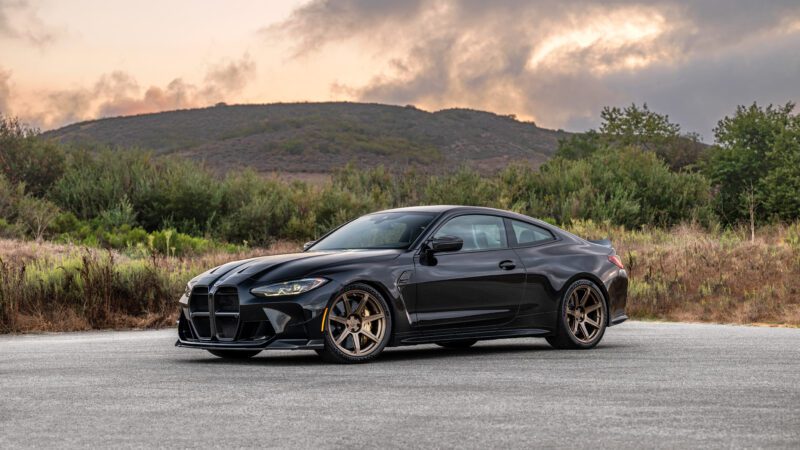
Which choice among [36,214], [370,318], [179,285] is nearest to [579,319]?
[370,318]

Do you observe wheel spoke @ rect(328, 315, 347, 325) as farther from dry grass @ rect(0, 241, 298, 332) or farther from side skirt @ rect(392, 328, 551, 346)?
dry grass @ rect(0, 241, 298, 332)

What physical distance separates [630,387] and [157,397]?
12.6 feet

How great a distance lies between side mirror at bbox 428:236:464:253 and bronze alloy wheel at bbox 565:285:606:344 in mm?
1805

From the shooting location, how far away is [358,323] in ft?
39.0

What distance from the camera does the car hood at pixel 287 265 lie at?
11836 mm

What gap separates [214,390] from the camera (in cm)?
999

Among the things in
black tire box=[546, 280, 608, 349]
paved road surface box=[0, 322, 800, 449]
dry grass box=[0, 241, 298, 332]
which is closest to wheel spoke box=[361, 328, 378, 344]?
paved road surface box=[0, 322, 800, 449]

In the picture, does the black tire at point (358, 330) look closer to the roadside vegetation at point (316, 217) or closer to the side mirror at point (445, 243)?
the side mirror at point (445, 243)

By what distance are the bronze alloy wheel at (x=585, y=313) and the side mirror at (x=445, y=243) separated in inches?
71.1

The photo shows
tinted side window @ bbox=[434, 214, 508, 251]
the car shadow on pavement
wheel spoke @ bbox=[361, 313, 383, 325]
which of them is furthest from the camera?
tinted side window @ bbox=[434, 214, 508, 251]

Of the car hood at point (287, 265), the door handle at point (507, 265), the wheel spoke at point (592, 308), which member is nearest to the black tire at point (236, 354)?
the car hood at point (287, 265)

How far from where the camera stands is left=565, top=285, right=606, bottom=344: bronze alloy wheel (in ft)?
44.7

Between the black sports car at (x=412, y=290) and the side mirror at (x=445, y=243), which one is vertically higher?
the side mirror at (x=445, y=243)

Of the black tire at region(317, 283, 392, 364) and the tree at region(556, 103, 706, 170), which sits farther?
the tree at region(556, 103, 706, 170)
